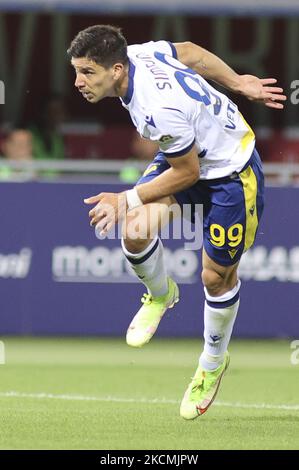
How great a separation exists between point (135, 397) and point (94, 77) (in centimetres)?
313

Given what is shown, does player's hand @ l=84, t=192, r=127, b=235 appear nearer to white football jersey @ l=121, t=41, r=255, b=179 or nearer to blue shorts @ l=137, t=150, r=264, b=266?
white football jersey @ l=121, t=41, r=255, b=179

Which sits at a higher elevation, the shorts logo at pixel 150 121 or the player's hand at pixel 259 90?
the player's hand at pixel 259 90

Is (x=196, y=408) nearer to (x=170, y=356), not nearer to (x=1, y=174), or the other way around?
(x=170, y=356)

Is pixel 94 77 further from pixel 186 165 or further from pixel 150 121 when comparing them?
pixel 186 165

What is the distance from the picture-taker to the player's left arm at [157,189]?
8320 millimetres

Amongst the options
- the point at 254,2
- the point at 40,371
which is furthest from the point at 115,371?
the point at 254,2

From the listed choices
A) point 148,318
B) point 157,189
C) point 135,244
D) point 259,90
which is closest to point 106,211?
point 157,189

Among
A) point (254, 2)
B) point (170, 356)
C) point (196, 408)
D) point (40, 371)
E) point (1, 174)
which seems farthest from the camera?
point (254, 2)

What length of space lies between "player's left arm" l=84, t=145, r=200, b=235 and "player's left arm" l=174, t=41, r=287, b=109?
2.87 ft

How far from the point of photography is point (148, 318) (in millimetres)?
9578

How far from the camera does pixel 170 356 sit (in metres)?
13.8

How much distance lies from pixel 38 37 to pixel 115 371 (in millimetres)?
10178

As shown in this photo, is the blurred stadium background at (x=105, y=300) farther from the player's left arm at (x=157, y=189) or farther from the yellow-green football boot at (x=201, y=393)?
the player's left arm at (x=157, y=189)

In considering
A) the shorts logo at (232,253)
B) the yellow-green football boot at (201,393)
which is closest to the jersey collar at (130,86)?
the shorts logo at (232,253)
